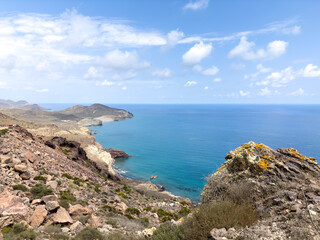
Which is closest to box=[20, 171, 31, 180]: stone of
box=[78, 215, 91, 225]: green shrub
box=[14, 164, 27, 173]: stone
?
box=[14, 164, 27, 173]: stone

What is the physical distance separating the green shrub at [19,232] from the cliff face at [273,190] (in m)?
7.59

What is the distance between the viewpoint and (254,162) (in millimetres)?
12258

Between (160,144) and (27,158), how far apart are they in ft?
249

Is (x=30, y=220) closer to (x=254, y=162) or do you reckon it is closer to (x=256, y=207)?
(x=256, y=207)

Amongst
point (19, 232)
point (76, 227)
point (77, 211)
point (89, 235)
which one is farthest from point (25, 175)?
point (89, 235)

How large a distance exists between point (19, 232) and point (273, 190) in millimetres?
12283

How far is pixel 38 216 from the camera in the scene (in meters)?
9.78

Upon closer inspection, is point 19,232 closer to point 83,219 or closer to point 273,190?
point 83,219

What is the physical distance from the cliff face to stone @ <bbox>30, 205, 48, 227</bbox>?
8640 mm


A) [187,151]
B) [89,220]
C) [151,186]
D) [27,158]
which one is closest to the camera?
[89,220]

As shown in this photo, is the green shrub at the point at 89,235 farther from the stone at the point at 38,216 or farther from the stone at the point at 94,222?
the stone at the point at 38,216

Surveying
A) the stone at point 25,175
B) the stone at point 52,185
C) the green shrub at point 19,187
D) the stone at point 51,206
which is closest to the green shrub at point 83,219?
the stone at point 51,206

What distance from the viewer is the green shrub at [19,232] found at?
7739 millimetres

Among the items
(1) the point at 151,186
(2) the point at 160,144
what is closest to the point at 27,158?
(1) the point at 151,186
